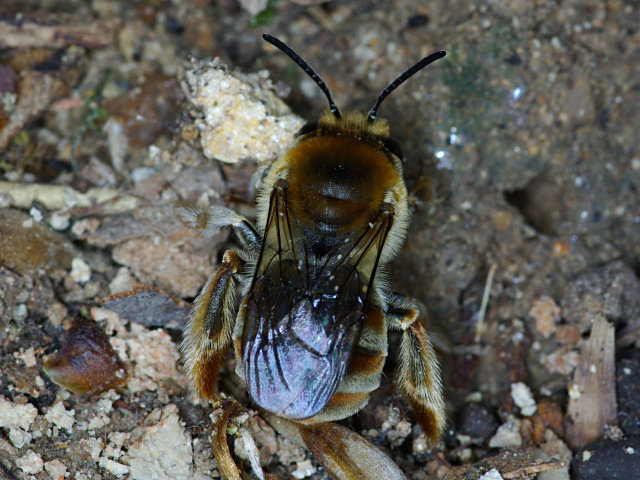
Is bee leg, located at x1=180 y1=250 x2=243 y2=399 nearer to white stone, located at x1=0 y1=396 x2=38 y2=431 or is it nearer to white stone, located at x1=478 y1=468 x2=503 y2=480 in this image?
white stone, located at x1=0 y1=396 x2=38 y2=431

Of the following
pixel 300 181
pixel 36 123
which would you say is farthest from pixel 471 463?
pixel 36 123

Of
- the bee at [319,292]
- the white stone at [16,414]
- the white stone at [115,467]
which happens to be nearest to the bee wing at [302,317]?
the bee at [319,292]

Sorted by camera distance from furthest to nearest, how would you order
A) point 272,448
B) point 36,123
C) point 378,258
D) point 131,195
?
1. point 36,123
2. point 131,195
3. point 272,448
4. point 378,258

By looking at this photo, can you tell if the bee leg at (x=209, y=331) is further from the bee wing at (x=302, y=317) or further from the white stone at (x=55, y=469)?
the white stone at (x=55, y=469)

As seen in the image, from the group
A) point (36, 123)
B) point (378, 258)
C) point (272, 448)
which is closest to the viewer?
point (378, 258)

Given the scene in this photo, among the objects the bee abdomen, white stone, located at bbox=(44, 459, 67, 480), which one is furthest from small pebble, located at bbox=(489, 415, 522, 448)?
white stone, located at bbox=(44, 459, 67, 480)

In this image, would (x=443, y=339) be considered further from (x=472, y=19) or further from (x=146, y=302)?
(x=472, y=19)
